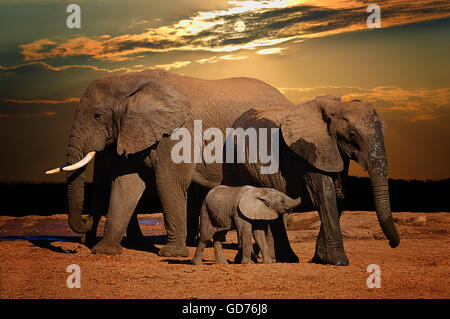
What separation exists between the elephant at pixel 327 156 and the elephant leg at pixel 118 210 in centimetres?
285

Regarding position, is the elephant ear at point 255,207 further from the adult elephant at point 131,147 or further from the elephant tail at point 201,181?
the elephant tail at point 201,181

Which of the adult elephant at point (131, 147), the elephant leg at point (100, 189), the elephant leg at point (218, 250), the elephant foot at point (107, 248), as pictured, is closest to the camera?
the elephant leg at point (218, 250)

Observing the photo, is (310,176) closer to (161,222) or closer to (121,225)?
(121,225)

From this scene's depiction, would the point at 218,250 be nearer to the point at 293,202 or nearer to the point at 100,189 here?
the point at 293,202

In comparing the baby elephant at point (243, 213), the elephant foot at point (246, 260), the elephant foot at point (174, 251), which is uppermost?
the baby elephant at point (243, 213)

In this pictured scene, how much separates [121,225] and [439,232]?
1010cm

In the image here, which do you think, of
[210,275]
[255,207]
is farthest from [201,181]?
[210,275]

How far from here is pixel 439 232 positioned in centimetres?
2222

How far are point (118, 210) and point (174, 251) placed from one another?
1438 mm

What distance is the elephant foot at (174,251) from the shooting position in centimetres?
1634

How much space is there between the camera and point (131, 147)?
1602cm

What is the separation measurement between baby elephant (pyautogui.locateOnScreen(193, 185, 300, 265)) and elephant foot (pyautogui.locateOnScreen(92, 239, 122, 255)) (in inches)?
105

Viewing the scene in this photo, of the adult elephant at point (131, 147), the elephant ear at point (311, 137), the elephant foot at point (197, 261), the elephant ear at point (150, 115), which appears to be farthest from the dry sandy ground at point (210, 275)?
the elephant ear at point (150, 115)

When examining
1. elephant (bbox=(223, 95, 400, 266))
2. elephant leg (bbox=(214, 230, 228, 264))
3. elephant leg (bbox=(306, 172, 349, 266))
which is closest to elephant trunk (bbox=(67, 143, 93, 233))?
elephant leg (bbox=(214, 230, 228, 264))
